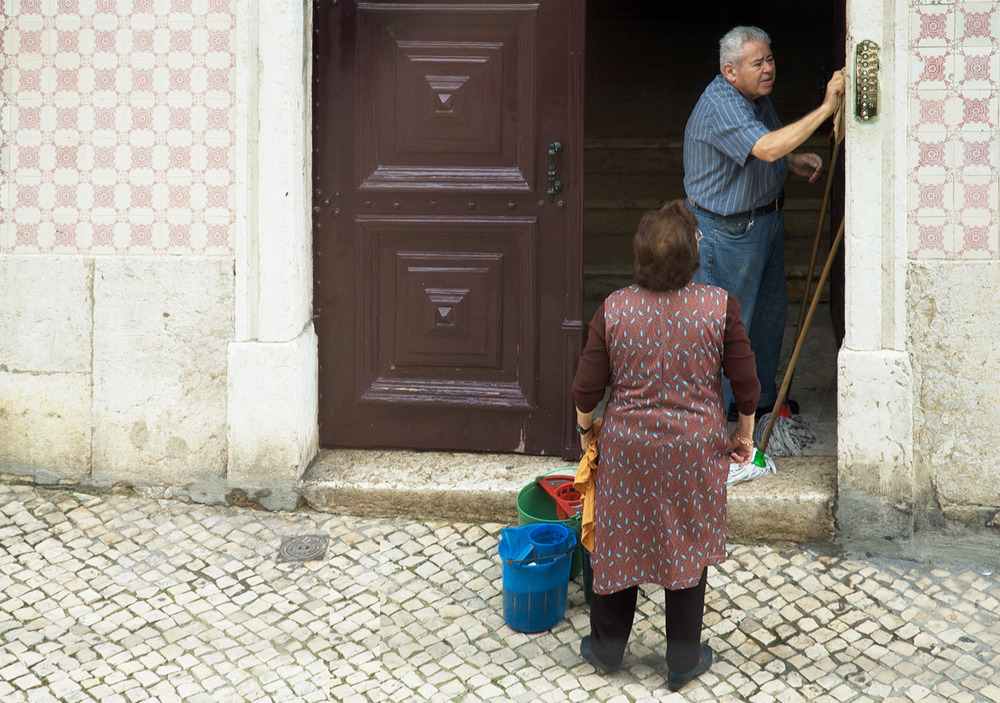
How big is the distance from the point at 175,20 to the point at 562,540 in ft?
8.82

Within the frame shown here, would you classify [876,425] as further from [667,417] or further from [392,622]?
[392,622]

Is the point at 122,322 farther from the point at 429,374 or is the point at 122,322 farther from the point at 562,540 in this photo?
the point at 562,540

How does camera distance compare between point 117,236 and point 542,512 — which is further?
point 117,236

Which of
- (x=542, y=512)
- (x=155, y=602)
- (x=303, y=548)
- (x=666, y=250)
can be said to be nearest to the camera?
(x=666, y=250)

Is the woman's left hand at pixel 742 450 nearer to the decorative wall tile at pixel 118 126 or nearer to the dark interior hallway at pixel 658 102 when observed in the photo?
the decorative wall tile at pixel 118 126

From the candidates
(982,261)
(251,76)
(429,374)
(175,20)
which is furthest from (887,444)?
(175,20)

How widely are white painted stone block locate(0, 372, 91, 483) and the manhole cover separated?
1086 millimetres

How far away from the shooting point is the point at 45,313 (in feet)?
16.6

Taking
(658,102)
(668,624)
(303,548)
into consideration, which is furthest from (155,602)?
(658,102)

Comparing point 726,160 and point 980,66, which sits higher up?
point 980,66

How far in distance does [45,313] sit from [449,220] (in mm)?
1820

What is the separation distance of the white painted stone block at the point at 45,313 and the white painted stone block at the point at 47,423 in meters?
0.06

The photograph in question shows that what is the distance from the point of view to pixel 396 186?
501 cm

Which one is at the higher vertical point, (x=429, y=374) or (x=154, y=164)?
(x=154, y=164)
